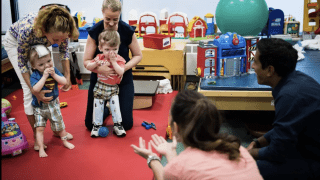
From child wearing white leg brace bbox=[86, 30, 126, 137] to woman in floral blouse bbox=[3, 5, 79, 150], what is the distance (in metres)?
0.25

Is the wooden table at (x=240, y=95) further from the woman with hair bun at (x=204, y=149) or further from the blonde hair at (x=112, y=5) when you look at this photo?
the woman with hair bun at (x=204, y=149)

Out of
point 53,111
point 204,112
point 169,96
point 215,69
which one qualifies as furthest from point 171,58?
point 204,112

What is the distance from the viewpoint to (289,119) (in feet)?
5.20

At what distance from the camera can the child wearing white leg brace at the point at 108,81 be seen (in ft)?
7.90

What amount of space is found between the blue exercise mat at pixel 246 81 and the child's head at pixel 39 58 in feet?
4.38

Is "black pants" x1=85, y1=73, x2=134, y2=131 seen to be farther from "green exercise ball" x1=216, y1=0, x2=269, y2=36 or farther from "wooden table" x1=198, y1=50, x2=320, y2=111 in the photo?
"green exercise ball" x1=216, y1=0, x2=269, y2=36

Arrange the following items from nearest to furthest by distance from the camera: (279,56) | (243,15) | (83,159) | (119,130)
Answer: (279,56), (83,159), (119,130), (243,15)

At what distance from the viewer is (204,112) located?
121 cm

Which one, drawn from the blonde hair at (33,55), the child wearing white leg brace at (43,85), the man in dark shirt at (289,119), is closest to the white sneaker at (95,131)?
the child wearing white leg brace at (43,85)

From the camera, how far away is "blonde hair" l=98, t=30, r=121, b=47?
7.82 feet

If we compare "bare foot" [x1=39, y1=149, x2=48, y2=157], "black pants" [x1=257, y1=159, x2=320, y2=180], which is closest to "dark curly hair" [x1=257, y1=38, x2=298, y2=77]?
"black pants" [x1=257, y1=159, x2=320, y2=180]

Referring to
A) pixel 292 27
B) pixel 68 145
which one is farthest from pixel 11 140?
pixel 292 27

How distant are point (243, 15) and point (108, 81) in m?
1.77

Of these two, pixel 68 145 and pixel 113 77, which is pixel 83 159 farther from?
pixel 113 77
